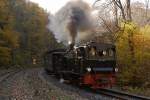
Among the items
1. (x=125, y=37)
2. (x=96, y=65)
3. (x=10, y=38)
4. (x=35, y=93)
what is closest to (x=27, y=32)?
(x=10, y=38)

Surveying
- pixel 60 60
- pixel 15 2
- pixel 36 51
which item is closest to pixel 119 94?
pixel 60 60

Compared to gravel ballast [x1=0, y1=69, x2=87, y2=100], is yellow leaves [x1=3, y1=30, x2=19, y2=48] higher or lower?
higher

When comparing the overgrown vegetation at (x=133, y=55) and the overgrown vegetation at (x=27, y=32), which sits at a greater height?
the overgrown vegetation at (x=27, y=32)

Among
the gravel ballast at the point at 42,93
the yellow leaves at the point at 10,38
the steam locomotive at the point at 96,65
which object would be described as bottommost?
the gravel ballast at the point at 42,93

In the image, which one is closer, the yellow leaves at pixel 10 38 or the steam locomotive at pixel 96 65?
the steam locomotive at pixel 96 65

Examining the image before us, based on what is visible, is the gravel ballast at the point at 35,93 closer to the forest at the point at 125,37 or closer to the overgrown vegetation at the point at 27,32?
the forest at the point at 125,37

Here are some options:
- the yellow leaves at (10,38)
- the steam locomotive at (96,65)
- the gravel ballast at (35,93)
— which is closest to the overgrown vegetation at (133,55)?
the steam locomotive at (96,65)

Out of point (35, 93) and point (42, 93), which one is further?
point (42, 93)

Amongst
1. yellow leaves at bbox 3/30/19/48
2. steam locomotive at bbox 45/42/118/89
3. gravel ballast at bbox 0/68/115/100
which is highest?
yellow leaves at bbox 3/30/19/48

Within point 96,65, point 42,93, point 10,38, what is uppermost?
point 10,38

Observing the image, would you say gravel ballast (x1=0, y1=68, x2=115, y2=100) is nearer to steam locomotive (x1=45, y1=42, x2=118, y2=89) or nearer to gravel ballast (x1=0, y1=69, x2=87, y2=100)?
gravel ballast (x1=0, y1=69, x2=87, y2=100)

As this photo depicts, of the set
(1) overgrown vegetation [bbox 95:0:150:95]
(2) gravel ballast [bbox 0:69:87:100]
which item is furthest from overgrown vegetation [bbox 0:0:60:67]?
(2) gravel ballast [bbox 0:69:87:100]

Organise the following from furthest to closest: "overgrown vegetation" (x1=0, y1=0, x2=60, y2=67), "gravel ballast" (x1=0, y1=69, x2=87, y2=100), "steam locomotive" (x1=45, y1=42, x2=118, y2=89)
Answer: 1. "overgrown vegetation" (x1=0, y1=0, x2=60, y2=67)
2. "steam locomotive" (x1=45, y1=42, x2=118, y2=89)
3. "gravel ballast" (x1=0, y1=69, x2=87, y2=100)

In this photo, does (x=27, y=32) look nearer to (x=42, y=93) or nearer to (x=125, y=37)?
(x=125, y=37)
